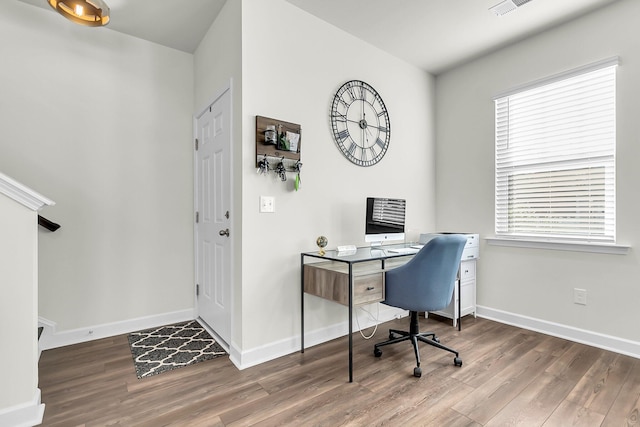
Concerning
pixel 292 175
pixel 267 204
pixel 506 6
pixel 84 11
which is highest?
pixel 506 6

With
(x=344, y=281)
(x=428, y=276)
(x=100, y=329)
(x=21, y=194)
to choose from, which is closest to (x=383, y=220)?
(x=428, y=276)

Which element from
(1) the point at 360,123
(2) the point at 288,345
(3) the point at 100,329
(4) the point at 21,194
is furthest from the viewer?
(1) the point at 360,123

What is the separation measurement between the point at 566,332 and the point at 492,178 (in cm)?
150

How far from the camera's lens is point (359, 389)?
6.24 feet

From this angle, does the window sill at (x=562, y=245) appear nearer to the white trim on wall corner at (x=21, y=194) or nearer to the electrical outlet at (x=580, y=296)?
the electrical outlet at (x=580, y=296)

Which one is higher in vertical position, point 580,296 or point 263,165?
point 263,165

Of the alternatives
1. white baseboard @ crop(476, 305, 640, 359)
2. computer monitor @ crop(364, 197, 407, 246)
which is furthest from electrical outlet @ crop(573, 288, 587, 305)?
computer monitor @ crop(364, 197, 407, 246)

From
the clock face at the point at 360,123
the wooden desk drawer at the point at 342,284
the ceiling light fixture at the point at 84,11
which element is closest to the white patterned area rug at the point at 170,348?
the wooden desk drawer at the point at 342,284

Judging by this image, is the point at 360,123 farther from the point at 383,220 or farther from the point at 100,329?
the point at 100,329

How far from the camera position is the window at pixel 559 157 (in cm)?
246

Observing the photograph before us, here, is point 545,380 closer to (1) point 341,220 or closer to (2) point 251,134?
(1) point 341,220

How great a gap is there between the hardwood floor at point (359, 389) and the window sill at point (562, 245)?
0.77 meters

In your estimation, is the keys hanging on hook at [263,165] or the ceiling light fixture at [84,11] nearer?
the ceiling light fixture at [84,11]

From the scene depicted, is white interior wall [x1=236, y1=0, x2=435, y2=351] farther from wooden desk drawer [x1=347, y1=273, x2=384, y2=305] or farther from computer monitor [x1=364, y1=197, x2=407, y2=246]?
wooden desk drawer [x1=347, y1=273, x2=384, y2=305]
